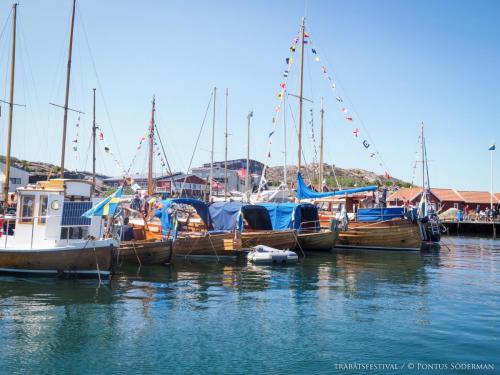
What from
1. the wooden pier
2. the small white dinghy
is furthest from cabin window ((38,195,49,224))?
the wooden pier

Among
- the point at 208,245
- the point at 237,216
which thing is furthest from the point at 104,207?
the point at 237,216

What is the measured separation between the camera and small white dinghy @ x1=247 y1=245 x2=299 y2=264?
25.7 m

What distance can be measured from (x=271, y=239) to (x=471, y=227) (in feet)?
121

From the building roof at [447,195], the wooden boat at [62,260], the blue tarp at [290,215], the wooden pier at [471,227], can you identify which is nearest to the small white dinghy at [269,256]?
the blue tarp at [290,215]

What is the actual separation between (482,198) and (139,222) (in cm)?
5505

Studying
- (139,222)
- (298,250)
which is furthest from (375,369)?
(139,222)

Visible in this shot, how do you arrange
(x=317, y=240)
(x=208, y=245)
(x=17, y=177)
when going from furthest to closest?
(x=17, y=177), (x=317, y=240), (x=208, y=245)

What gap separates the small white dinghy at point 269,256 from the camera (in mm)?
25703

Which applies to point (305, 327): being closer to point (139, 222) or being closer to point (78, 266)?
point (78, 266)

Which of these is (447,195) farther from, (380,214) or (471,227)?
(380,214)

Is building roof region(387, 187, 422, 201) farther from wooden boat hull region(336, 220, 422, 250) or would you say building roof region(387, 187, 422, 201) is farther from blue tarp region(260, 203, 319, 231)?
blue tarp region(260, 203, 319, 231)

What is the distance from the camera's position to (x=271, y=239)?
28969 millimetres

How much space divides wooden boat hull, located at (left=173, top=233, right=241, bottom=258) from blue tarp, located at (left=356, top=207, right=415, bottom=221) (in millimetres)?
12542

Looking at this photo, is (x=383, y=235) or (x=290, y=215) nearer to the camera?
(x=290, y=215)
